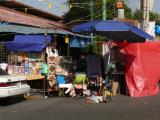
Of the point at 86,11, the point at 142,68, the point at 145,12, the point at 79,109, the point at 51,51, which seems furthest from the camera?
the point at 86,11

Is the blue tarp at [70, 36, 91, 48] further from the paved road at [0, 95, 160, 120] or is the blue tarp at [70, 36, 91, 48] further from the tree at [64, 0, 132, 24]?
the tree at [64, 0, 132, 24]

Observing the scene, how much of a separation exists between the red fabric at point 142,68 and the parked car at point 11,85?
4416 mm

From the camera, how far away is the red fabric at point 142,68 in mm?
19422

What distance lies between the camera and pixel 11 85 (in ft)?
53.4

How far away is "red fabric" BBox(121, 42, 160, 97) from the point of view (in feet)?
63.7

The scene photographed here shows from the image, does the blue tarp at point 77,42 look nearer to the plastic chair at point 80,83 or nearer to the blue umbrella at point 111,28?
the blue umbrella at point 111,28

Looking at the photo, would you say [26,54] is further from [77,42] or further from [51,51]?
[77,42]

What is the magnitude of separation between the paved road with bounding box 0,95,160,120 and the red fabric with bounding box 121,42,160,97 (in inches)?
30.1

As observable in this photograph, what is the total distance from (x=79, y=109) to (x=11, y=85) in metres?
2.45

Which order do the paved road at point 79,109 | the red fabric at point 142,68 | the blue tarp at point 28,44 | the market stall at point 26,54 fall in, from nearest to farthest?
the paved road at point 79,109 < the red fabric at point 142,68 < the market stall at point 26,54 < the blue tarp at point 28,44

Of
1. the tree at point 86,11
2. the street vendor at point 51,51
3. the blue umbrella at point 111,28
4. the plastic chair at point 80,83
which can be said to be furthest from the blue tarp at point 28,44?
the tree at point 86,11

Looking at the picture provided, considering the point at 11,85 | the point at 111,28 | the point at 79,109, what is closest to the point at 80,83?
the point at 111,28

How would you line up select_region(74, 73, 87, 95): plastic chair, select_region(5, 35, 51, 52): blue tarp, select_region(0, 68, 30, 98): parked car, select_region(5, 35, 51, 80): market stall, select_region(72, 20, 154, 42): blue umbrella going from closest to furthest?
select_region(0, 68, 30, 98): parked car < select_region(72, 20, 154, 42): blue umbrella < select_region(74, 73, 87, 95): plastic chair < select_region(5, 35, 51, 80): market stall < select_region(5, 35, 51, 52): blue tarp

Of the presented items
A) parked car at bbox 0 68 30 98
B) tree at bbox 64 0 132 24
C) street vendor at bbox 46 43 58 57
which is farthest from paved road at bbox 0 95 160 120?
tree at bbox 64 0 132 24
